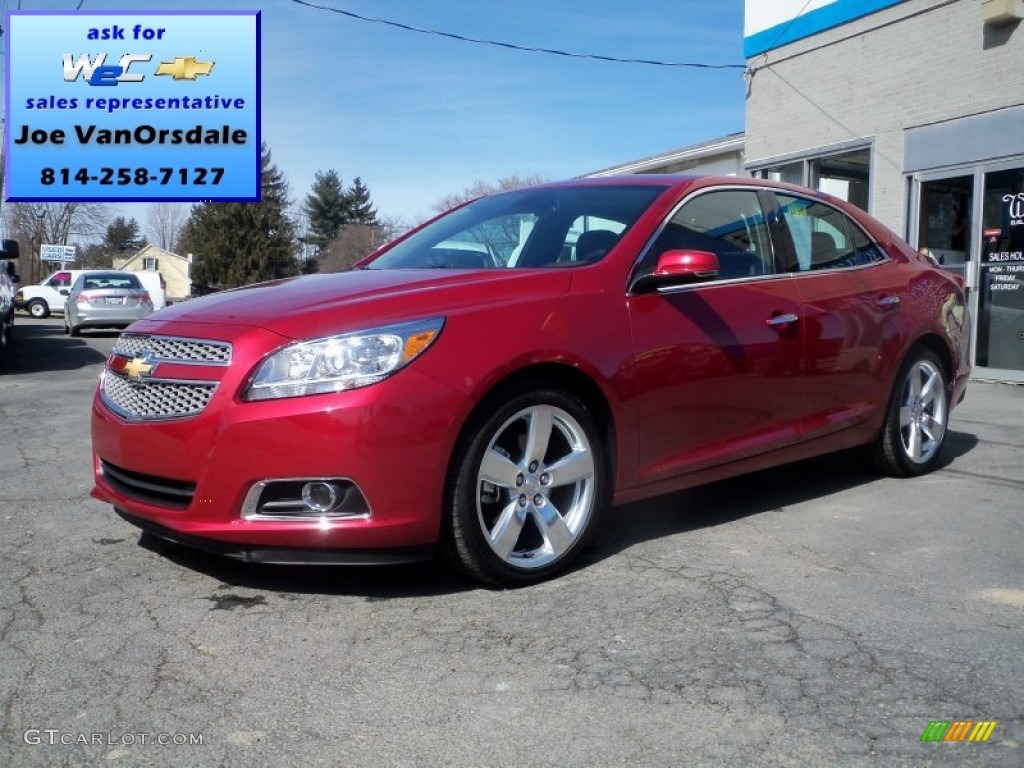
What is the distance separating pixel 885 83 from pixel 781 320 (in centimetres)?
887

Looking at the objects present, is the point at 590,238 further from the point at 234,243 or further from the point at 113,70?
the point at 234,243

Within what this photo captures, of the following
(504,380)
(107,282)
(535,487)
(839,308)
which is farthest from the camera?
(107,282)

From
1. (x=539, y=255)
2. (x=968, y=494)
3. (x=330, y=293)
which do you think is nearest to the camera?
(x=330, y=293)

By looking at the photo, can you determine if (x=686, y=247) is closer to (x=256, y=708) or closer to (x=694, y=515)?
(x=694, y=515)

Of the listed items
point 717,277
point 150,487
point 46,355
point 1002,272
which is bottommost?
point 46,355

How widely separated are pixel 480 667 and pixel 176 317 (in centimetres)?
187

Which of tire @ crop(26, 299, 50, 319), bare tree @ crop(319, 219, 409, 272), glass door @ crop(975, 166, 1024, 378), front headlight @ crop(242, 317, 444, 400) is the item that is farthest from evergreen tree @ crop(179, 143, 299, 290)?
front headlight @ crop(242, 317, 444, 400)

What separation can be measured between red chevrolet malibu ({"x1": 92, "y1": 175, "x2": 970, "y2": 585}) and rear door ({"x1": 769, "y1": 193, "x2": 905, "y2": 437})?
2 cm

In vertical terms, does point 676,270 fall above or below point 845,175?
below

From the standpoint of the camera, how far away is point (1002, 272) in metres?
10.7

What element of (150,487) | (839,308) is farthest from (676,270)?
(150,487)

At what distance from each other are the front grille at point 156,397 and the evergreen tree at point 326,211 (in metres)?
79.2

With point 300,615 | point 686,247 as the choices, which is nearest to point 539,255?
point 686,247

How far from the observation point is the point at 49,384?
11.0 meters
